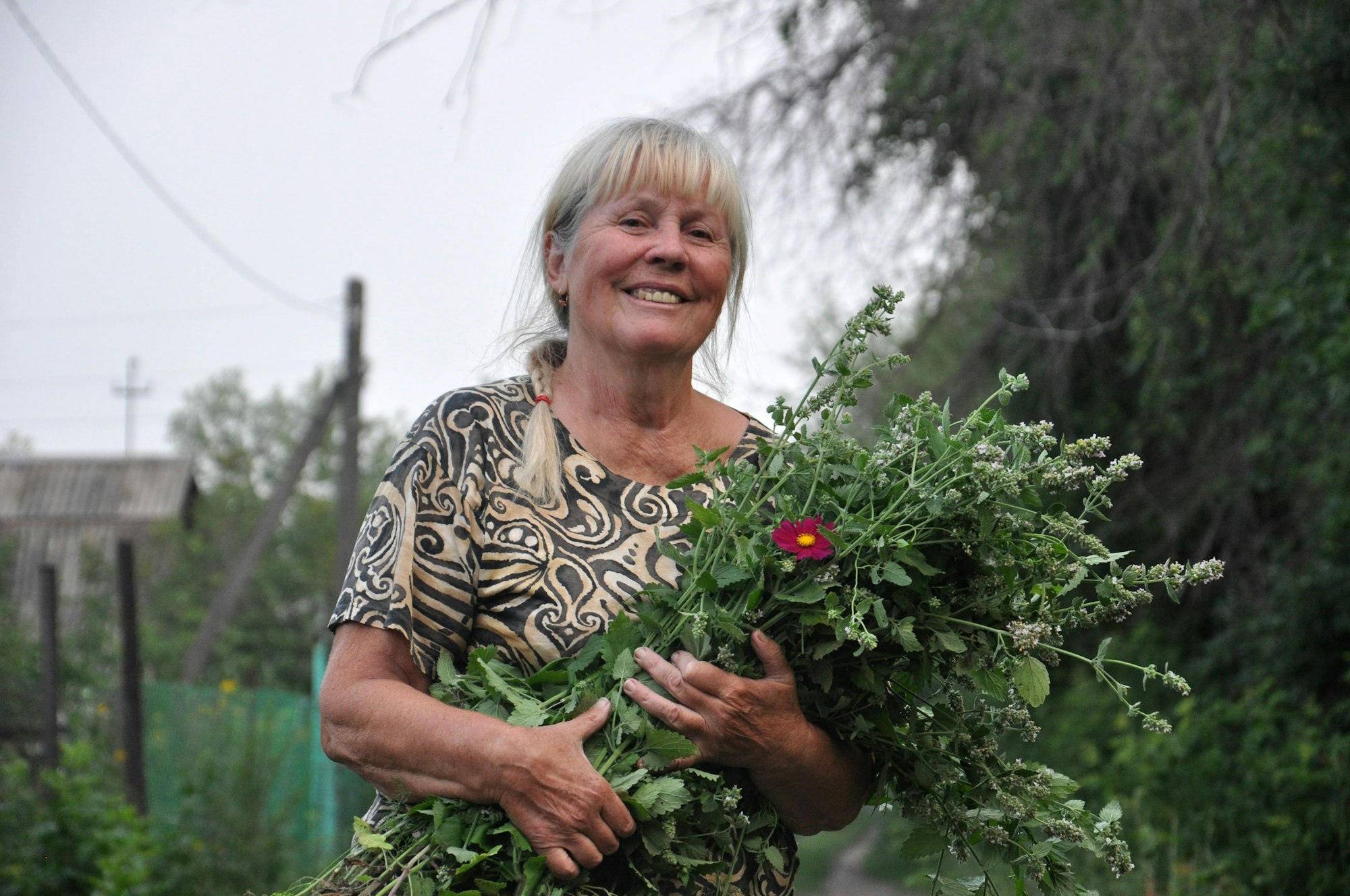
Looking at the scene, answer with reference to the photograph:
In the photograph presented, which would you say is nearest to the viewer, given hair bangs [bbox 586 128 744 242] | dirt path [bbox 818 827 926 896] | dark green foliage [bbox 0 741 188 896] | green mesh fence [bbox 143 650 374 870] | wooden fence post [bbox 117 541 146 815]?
hair bangs [bbox 586 128 744 242]

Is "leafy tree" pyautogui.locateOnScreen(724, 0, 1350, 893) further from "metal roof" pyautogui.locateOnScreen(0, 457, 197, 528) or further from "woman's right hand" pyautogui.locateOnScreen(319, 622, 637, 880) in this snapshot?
"metal roof" pyautogui.locateOnScreen(0, 457, 197, 528)

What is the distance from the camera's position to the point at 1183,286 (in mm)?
5617

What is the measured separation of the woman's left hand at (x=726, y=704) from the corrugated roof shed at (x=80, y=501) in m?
19.7

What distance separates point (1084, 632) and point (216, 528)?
47.8ft

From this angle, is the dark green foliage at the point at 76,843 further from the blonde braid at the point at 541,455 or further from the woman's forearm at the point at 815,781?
the woman's forearm at the point at 815,781

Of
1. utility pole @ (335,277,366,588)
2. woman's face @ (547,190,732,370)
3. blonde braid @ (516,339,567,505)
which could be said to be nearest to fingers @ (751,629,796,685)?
blonde braid @ (516,339,567,505)

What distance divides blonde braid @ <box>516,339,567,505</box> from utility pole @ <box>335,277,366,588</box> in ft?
21.5

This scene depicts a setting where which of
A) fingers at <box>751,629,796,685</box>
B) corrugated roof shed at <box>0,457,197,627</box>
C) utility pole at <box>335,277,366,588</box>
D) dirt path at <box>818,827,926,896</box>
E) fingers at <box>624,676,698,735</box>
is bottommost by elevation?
corrugated roof shed at <box>0,457,197,627</box>

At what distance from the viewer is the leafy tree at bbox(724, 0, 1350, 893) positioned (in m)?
4.64

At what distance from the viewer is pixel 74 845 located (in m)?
4.84

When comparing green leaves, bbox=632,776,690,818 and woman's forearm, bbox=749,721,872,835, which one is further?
woman's forearm, bbox=749,721,872,835

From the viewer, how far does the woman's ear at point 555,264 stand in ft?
7.43

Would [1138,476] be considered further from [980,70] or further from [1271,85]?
[1271,85]

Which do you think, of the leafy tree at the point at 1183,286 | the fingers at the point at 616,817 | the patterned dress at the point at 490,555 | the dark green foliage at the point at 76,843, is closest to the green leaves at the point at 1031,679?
the patterned dress at the point at 490,555
